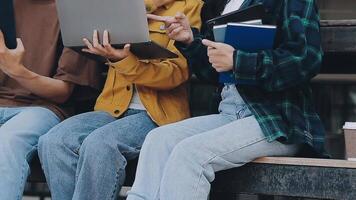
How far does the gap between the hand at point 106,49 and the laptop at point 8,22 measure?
337 millimetres

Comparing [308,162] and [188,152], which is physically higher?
[188,152]

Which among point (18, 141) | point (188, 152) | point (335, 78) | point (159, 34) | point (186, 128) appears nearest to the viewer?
point (188, 152)

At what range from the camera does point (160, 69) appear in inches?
96.9

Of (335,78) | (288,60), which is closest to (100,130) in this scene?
(288,60)

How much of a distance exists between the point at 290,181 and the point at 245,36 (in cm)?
53

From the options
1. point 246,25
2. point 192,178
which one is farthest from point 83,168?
point 246,25

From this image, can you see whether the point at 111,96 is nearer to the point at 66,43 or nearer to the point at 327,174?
the point at 66,43

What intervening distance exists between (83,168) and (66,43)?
515 mm

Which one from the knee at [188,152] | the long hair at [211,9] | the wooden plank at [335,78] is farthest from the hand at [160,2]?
the wooden plank at [335,78]

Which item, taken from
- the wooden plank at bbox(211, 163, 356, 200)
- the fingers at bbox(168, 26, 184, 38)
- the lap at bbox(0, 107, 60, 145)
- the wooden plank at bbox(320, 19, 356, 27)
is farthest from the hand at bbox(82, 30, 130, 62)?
the wooden plank at bbox(320, 19, 356, 27)

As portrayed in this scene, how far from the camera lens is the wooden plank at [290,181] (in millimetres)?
2125

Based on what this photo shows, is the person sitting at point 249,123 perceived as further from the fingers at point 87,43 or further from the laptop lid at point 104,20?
the fingers at point 87,43

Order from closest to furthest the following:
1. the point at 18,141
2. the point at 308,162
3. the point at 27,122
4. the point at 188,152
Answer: the point at 188,152 → the point at 308,162 → the point at 18,141 → the point at 27,122

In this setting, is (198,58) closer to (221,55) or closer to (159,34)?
(159,34)
